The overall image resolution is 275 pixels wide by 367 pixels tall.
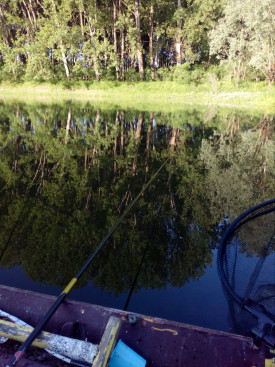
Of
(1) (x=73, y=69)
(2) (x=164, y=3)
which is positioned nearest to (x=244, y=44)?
(2) (x=164, y=3)

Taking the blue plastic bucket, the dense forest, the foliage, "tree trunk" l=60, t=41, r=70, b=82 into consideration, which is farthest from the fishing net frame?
"tree trunk" l=60, t=41, r=70, b=82

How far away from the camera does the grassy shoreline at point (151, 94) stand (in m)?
23.7

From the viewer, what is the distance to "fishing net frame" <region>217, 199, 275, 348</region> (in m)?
1.98

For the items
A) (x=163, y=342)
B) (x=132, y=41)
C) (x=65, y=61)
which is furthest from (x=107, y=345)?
(x=65, y=61)

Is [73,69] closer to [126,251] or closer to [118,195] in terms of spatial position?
[118,195]

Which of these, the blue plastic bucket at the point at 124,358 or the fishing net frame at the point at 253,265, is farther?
the fishing net frame at the point at 253,265

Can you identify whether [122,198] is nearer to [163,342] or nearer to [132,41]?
[163,342]

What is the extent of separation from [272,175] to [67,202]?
5580 mm

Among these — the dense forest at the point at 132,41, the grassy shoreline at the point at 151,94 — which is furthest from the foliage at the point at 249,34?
the grassy shoreline at the point at 151,94

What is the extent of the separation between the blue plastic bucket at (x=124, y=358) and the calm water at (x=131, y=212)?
1.11m

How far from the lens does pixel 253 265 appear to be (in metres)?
2.68

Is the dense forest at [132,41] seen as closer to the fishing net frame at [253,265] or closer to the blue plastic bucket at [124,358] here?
the fishing net frame at [253,265]

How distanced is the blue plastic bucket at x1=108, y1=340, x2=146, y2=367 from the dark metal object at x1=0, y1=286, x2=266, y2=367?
0.32 feet

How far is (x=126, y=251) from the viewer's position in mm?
4082
